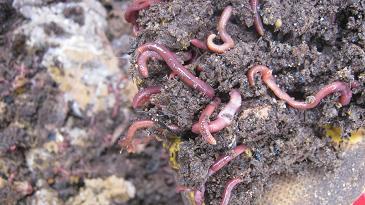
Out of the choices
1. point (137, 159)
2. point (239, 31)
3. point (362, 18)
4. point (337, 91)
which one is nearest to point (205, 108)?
point (239, 31)

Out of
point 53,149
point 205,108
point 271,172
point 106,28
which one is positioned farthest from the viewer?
point 106,28

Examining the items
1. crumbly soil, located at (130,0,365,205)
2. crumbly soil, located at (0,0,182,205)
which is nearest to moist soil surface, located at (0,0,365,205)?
crumbly soil, located at (130,0,365,205)

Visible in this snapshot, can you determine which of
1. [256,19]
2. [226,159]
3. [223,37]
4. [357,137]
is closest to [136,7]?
[223,37]

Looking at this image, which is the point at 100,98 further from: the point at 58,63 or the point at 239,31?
the point at 239,31

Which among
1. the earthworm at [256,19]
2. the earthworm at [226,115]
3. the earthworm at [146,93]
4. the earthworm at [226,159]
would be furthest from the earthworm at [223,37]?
the earthworm at [226,159]

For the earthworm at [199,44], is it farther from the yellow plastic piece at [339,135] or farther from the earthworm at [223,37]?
the yellow plastic piece at [339,135]

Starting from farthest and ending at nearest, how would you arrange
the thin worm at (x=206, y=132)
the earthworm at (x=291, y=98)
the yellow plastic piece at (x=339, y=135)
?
the yellow plastic piece at (x=339, y=135) → the earthworm at (x=291, y=98) → the thin worm at (x=206, y=132)
